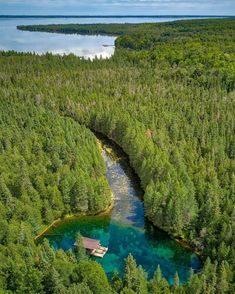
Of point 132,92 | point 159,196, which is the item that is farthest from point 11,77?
point 159,196

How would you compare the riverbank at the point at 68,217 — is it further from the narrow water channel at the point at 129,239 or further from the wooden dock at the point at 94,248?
the wooden dock at the point at 94,248

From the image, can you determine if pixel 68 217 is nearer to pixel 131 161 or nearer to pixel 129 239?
pixel 129 239

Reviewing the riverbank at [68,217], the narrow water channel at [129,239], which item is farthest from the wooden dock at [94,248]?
the riverbank at [68,217]

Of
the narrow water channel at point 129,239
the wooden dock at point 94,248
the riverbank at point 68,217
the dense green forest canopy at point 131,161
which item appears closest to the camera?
the dense green forest canopy at point 131,161

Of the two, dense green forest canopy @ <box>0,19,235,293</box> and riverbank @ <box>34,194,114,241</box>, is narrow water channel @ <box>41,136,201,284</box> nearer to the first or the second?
riverbank @ <box>34,194,114,241</box>

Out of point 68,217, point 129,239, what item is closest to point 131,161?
point 68,217
